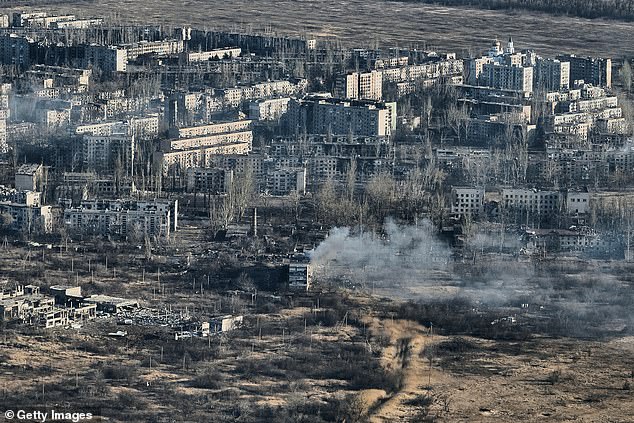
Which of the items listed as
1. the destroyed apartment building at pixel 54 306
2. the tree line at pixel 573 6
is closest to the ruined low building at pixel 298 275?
the destroyed apartment building at pixel 54 306

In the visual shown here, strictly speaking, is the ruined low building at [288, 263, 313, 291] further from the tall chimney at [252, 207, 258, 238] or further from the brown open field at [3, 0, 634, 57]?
the brown open field at [3, 0, 634, 57]

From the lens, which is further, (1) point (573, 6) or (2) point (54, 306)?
(1) point (573, 6)

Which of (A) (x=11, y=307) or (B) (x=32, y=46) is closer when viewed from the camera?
(A) (x=11, y=307)

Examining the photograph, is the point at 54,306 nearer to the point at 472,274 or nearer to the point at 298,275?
the point at 298,275

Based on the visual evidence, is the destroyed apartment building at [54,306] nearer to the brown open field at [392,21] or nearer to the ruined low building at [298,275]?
the ruined low building at [298,275]

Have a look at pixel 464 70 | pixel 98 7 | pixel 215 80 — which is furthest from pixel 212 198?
pixel 98 7

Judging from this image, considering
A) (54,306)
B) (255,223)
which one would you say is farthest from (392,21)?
(54,306)

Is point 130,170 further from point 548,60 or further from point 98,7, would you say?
point 98,7

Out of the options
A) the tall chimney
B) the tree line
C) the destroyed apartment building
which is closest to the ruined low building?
the destroyed apartment building
